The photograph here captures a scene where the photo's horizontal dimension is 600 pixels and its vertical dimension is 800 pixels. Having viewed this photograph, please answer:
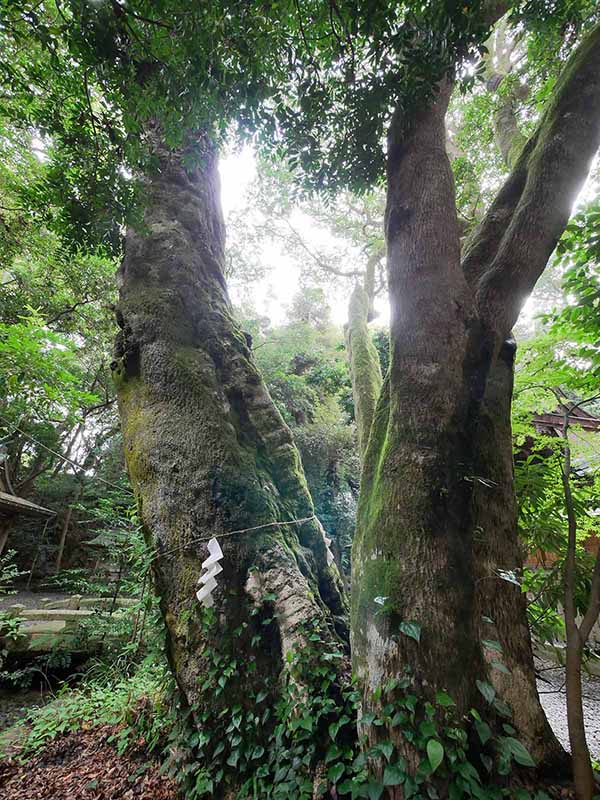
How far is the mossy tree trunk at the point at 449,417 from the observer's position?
157 cm

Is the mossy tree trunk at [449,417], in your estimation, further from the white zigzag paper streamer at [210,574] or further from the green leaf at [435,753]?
the white zigzag paper streamer at [210,574]

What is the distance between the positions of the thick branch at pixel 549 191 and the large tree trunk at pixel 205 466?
6.36 ft

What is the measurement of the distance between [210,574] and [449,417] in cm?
156

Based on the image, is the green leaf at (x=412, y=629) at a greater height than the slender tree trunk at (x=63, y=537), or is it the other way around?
the green leaf at (x=412, y=629)

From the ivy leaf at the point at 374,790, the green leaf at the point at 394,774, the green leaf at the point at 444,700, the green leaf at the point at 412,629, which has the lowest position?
the ivy leaf at the point at 374,790

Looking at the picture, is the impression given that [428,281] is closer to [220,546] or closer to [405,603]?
[405,603]

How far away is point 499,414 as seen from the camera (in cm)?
208

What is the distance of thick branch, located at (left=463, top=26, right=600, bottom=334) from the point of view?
2.15 m

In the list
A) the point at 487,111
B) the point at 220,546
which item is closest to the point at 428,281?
the point at 220,546

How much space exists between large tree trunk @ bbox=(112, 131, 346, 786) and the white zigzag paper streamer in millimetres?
79

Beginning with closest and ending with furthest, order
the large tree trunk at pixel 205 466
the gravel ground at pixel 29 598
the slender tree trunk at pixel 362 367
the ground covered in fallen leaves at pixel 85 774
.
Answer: the large tree trunk at pixel 205 466
the ground covered in fallen leaves at pixel 85 774
the slender tree trunk at pixel 362 367
the gravel ground at pixel 29 598

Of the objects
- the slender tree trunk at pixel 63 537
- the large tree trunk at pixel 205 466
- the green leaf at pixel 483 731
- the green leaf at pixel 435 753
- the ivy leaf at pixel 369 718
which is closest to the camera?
the green leaf at pixel 435 753

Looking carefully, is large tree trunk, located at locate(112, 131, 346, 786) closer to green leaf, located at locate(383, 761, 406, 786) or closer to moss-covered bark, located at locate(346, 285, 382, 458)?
green leaf, located at locate(383, 761, 406, 786)

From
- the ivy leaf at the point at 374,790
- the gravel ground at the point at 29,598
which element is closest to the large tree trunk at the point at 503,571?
the ivy leaf at the point at 374,790
